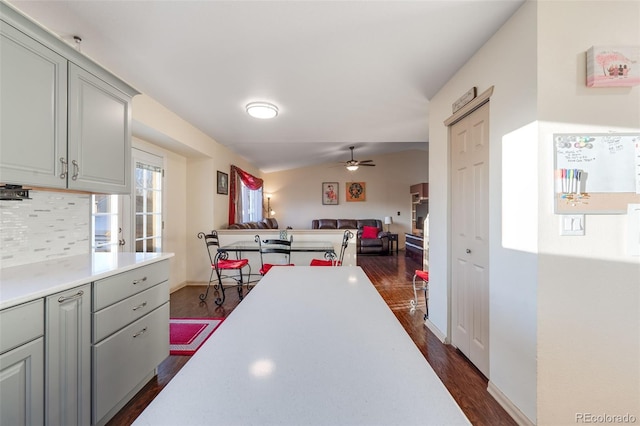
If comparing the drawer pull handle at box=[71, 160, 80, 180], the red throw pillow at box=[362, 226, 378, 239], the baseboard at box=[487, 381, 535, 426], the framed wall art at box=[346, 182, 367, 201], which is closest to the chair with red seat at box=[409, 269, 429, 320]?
the baseboard at box=[487, 381, 535, 426]

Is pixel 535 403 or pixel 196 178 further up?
pixel 196 178

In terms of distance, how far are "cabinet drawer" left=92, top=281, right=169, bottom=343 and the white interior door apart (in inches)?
93.1

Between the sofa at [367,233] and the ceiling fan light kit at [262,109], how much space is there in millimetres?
4920

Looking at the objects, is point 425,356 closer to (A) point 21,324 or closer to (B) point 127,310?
(B) point 127,310

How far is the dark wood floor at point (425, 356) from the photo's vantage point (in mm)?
1635

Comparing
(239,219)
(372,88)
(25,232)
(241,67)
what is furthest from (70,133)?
(239,219)

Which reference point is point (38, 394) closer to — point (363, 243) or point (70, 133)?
point (70, 133)

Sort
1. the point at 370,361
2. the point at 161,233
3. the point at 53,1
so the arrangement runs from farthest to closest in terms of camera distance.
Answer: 1. the point at 161,233
2. the point at 53,1
3. the point at 370,361

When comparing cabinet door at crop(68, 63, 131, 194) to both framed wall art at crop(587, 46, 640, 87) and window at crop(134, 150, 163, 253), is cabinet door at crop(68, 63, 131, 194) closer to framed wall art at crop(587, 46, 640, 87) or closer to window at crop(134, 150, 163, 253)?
window at crop(134, 150, 163, 253)

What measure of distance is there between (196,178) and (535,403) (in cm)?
460

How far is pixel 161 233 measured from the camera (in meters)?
3.81

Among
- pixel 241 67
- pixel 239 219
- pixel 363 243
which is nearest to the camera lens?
pixel 241 67

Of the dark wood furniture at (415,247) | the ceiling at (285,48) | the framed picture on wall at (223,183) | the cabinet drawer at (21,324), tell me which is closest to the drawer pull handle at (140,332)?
the cabinet drawer at (21,324)

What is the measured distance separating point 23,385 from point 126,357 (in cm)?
54
